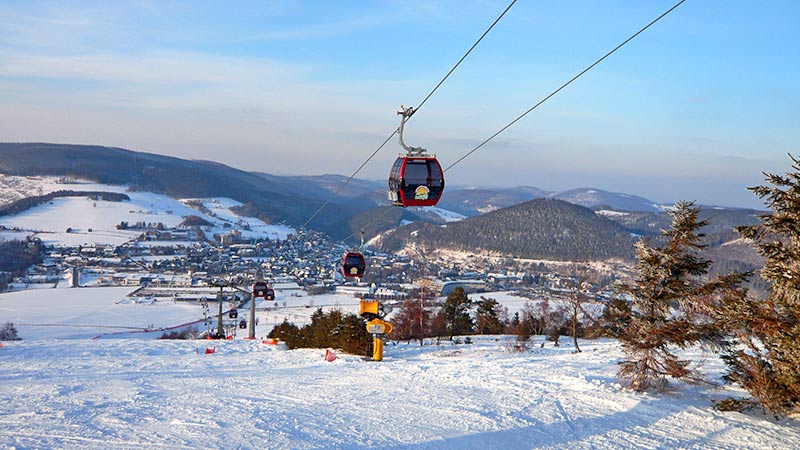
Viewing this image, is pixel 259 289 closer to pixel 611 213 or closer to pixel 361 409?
pixel 361 409

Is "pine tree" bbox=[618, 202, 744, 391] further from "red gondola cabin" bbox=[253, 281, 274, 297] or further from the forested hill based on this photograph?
the forested hill

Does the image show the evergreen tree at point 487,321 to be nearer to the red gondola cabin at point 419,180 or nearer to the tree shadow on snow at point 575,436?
the red gondola cabin at point 419,180

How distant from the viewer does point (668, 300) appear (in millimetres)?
11406

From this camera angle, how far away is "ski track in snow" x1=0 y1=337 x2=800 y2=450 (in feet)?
27.6

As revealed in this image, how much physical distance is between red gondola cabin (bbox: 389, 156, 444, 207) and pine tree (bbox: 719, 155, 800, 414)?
513cm

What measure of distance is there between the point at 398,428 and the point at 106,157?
203 metres

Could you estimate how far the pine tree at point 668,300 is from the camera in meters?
11.2

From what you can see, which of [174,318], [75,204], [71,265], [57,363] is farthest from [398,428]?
[75,204]

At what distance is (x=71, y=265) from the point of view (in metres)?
86.7

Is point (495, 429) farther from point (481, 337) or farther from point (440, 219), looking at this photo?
point (440, 219)

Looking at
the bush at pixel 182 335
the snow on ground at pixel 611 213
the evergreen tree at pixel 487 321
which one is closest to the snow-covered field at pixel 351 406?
the evergreen tree at pixel 487 321

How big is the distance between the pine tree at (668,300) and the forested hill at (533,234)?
93.7 m

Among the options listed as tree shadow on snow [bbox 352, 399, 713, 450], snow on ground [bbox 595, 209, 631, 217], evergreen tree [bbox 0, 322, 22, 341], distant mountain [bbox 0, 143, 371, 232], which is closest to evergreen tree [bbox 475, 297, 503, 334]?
tree shadow on snow [bbox 352, 399, 713, 450]

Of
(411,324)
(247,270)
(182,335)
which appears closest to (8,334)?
(182,335)
